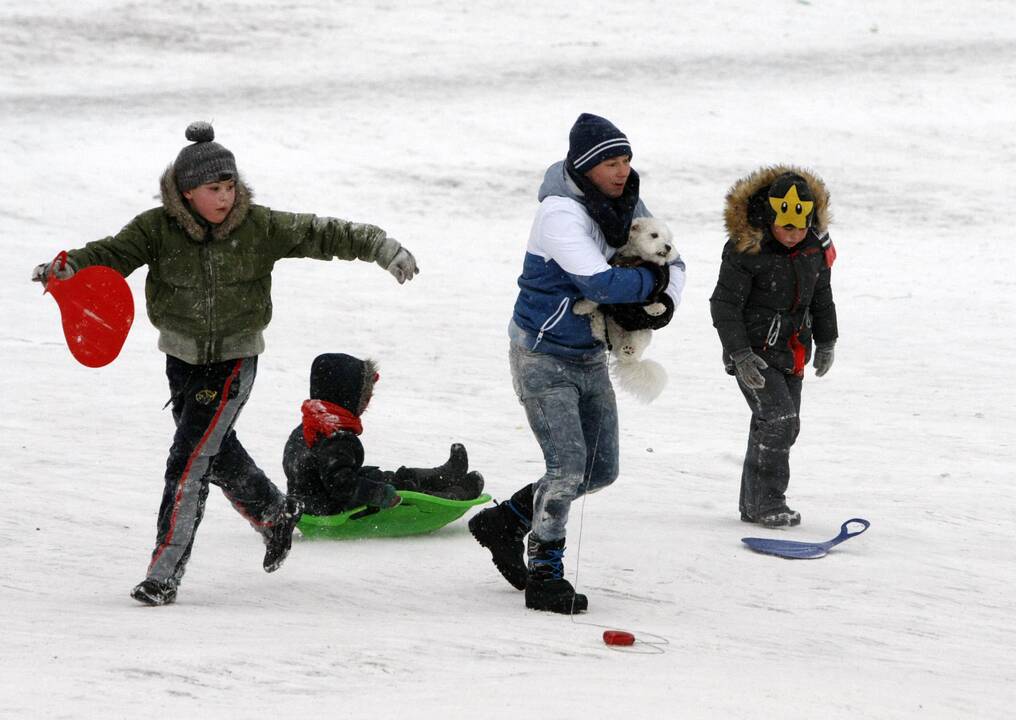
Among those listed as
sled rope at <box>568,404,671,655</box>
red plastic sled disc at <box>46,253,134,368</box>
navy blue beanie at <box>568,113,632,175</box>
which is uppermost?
navy blue beanie at <box>568,113,632,175</box>

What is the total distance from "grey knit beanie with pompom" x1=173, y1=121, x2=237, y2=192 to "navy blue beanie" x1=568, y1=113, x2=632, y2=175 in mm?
1300

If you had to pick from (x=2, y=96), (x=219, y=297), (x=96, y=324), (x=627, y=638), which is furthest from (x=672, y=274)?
(x=2, y=96)

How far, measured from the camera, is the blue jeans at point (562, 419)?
17.7 ft

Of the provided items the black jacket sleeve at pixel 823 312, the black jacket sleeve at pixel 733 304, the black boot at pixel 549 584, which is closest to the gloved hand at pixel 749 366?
the black jacket sleeve at pixel 733 304

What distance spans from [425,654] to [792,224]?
3.39m

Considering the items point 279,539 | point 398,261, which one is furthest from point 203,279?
point 279,539

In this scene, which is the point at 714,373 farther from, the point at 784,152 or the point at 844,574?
the point at 784,152

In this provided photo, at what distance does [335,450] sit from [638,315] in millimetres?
1914

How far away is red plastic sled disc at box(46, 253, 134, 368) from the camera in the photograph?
522 cm

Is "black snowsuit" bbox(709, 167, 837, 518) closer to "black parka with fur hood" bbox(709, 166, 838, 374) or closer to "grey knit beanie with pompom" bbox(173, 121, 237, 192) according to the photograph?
"black parka with fur hood" bbox(709, 166, 838, 374)

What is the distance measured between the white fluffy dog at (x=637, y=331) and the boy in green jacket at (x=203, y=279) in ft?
2.57

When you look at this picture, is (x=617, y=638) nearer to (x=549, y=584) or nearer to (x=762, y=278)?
(x=549, y=584)

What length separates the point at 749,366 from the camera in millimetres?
7043

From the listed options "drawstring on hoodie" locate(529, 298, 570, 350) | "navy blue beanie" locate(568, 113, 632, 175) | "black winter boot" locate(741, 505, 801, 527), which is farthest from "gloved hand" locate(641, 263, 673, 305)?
"black winter boot" locate(741, 505, 801, 527)
